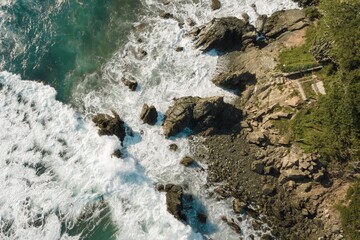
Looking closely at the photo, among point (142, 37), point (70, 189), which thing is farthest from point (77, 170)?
point (142, 37)

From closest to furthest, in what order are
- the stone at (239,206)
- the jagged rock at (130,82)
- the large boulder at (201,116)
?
the stone at (239,206) → the large boulder at (201,116) → the jagged rock at (130,82)

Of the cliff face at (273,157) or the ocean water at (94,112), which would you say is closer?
the cliff face at (273,157)

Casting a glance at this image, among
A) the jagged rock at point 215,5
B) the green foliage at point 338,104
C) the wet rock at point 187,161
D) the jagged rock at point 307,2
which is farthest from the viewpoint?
the jagged rock at point 215,5

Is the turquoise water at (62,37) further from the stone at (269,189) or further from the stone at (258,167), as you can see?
the stone at (269,189)

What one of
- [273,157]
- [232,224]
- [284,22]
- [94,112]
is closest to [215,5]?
[284,22]

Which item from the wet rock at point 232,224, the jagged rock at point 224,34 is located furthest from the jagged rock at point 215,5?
the wet rock at point 232,224

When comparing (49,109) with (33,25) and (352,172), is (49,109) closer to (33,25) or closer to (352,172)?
(33,25)
